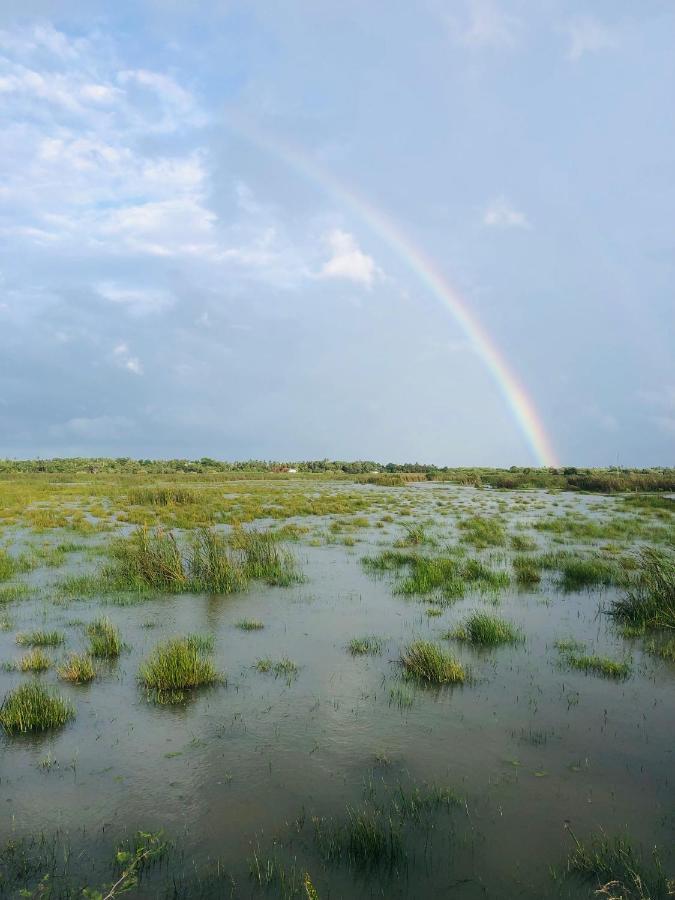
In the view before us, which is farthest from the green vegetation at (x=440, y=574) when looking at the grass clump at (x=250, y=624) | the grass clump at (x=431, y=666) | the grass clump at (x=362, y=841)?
the grass clump at (x=362, y=841)

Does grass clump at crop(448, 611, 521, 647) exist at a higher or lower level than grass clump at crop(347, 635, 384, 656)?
higher

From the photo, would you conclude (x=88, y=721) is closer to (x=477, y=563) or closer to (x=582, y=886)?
(x=582, y=886)

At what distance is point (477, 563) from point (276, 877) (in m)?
14.0

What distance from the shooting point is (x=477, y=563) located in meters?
17.8

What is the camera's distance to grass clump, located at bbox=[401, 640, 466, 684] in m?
8.80

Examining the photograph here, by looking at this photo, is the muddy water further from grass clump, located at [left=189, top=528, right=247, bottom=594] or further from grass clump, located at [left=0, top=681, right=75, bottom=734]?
grass clump, located at [left=189, top=528, right=247, bottom=594]

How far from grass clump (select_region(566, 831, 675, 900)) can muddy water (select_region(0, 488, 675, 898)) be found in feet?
0.54

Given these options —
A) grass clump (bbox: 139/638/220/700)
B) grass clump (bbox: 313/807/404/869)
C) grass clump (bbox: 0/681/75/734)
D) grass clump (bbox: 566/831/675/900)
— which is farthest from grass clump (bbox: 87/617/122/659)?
grass clump (bbox: 566/831/675/900)

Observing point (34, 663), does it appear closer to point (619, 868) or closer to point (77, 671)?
point (77, 671)

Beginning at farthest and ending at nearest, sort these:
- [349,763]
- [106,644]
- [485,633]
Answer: [485,633] → [106,644] → [349,763]

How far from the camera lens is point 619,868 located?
4.75 meters

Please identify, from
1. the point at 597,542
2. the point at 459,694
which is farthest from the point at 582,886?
the point at 597,542

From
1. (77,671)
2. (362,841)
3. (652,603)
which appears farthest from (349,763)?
(652,603)

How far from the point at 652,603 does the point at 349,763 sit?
856 centimetres
